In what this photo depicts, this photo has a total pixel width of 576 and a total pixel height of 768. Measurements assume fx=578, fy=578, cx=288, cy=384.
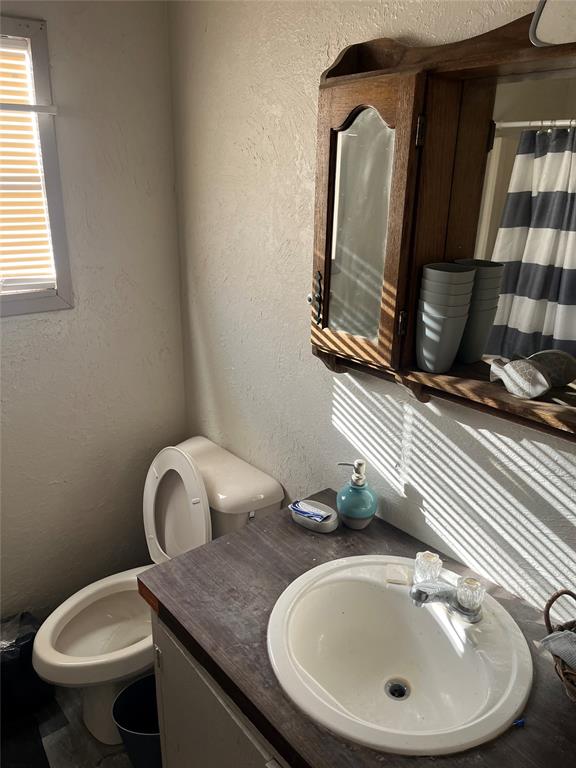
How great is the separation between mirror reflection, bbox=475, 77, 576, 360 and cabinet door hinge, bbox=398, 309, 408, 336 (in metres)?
0.16

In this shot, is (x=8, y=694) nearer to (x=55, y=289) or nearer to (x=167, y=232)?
(x=55, y=289)

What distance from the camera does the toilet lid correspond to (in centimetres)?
166

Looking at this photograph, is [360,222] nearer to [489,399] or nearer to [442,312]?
[442,312]

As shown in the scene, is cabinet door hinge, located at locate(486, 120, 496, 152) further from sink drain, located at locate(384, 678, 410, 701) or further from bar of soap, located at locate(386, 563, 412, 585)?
sink drain, located at locate(384, 678, 410, 701)

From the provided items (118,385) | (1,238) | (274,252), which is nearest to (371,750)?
(274,252)

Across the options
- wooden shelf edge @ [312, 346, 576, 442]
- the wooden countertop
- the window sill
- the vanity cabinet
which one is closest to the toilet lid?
the wooden countertop

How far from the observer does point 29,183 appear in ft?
5.25

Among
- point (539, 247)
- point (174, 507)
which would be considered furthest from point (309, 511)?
point (539, 247)

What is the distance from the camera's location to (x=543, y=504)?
1.08 metres

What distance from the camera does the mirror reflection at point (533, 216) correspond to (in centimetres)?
96

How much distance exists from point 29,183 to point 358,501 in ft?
4.05

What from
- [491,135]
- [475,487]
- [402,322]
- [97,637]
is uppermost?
[491,135]

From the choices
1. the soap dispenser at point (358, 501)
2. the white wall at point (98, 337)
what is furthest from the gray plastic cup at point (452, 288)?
the white wall at point (98, 337)

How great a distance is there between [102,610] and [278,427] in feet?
2.72
